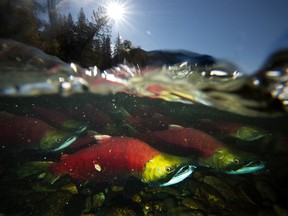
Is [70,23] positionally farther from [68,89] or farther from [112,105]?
[112,105]

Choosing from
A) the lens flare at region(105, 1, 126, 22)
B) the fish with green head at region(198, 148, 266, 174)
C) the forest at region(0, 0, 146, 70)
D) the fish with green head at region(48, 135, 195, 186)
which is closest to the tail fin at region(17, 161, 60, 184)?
the fish with green head at region(48, 135, 195, 186)

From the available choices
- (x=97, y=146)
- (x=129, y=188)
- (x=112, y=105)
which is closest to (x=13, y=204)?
(x=97, y=146)

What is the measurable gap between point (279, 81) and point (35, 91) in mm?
10435

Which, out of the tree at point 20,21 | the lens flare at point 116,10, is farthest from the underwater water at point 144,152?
the lens flare at point 116,10

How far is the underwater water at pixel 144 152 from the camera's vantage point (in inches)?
298

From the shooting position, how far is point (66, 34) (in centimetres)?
918

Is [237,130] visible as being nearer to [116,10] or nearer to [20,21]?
[116,10]

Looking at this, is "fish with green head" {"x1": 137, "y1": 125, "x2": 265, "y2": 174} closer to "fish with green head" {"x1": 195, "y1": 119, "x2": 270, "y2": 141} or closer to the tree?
"fish with green head" {"x1": 195, "y1": 119, "x2": 270, "y2": 141}

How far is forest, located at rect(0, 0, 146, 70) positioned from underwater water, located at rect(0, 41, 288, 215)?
396mm

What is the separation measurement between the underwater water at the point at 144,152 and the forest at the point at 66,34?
396mm

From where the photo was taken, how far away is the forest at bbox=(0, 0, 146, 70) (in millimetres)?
8102

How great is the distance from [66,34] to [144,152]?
5203mm

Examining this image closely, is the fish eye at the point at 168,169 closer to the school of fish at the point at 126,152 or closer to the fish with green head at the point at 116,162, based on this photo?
the school of fish at the point at 126,152

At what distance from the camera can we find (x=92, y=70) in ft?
30.5
